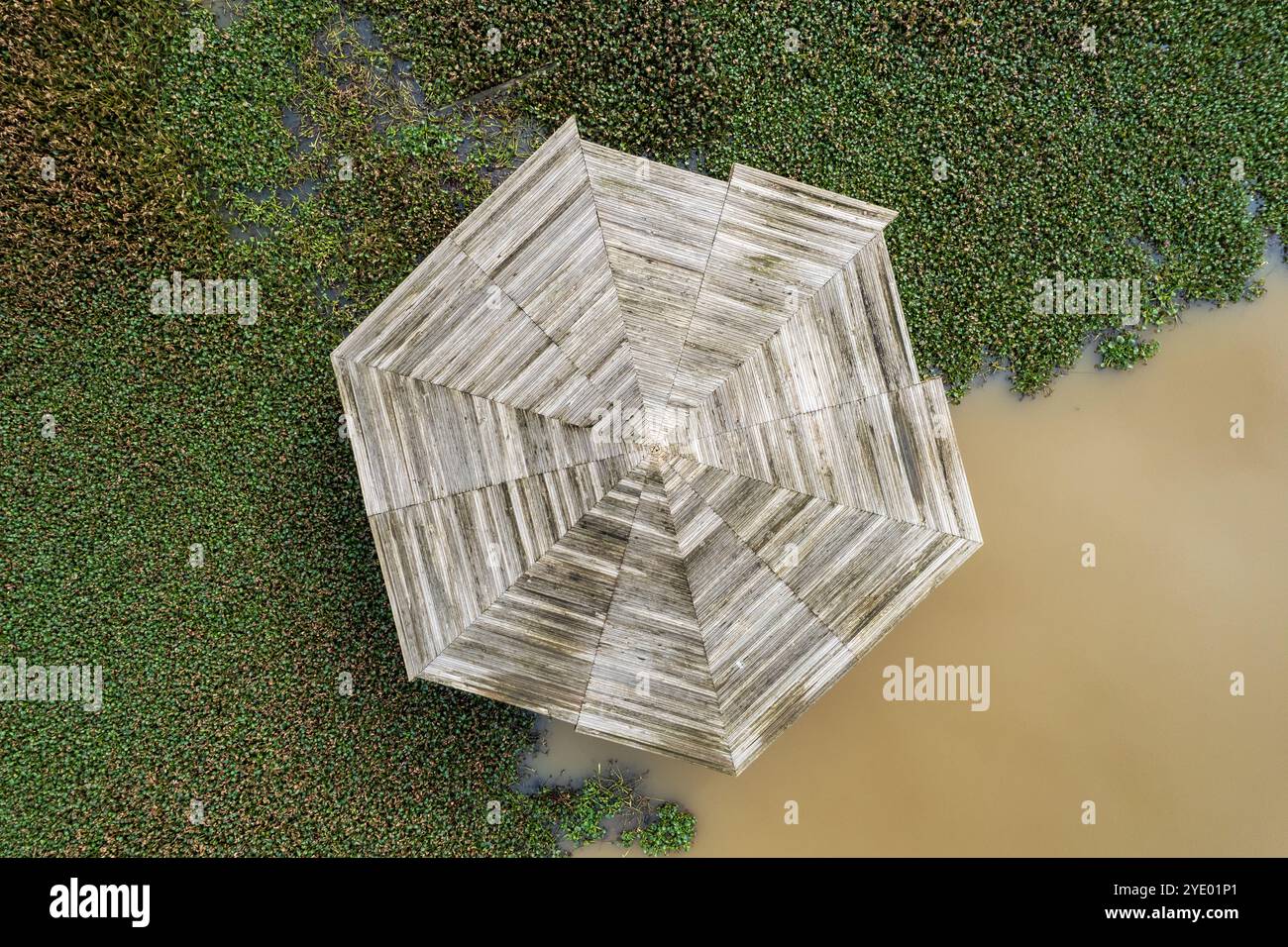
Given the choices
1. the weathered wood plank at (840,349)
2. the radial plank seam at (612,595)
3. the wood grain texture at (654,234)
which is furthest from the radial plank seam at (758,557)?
the wood grain texture at (654,234)

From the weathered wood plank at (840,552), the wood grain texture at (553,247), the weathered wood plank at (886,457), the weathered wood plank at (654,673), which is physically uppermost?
the wood grain texture at (553,247)

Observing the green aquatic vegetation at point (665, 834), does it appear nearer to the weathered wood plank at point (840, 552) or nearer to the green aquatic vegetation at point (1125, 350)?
the weathered wood plank at point (840, 552)

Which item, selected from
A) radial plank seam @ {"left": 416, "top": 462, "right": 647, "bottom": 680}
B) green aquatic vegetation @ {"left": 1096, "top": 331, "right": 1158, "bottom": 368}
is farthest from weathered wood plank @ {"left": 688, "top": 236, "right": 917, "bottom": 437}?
green aquatic vegetation @ {"left": 1096, "top": 331, "right": 1158, "bottom": 368}

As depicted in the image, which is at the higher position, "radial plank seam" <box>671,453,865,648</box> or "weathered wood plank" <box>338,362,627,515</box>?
"weathered wood plank" <box>338,362,627,515</box>

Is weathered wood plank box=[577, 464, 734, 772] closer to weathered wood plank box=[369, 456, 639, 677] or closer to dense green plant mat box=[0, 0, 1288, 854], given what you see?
weathered wood plank box=[369, 456, 639, 677]

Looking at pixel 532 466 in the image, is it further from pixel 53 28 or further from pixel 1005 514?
pixel 53 28

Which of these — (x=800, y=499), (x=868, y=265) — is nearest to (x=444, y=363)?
(x=800, y=499)
